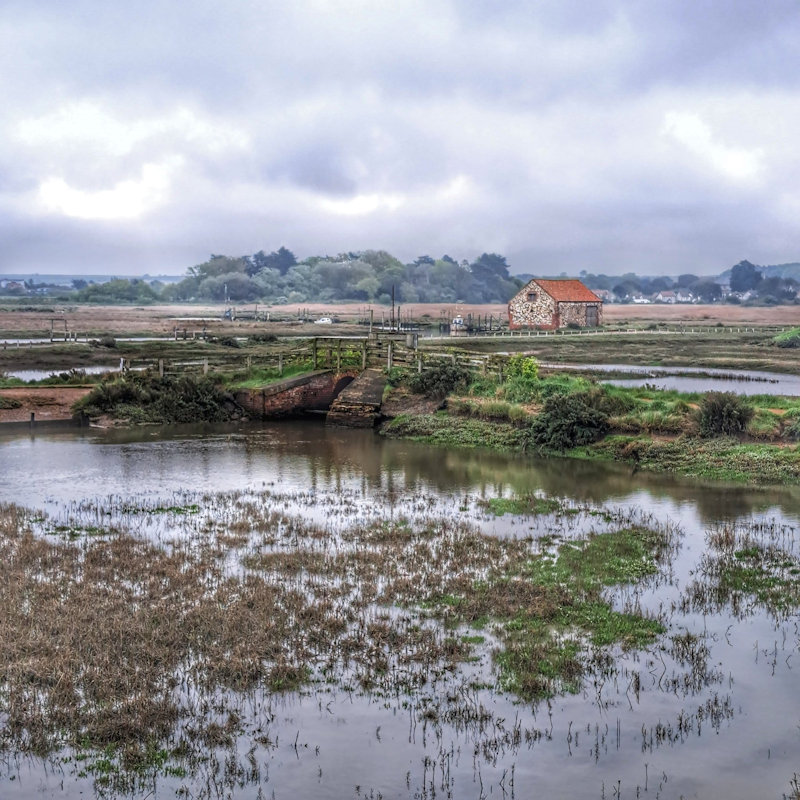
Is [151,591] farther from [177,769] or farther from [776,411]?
[776,411]

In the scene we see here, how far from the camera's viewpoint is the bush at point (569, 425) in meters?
26.3

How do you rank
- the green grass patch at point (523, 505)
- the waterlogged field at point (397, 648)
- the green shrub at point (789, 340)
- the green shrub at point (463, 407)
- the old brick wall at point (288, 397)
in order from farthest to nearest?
1. the green shrub at point (789, 340)
2. the old brick wall at point (288, 397)
3. the green shrub at point (463, 407)
4. the green grass patch at point (523, 505)
5. the waterlogged field at point (397, 648)

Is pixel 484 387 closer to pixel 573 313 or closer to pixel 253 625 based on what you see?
pixel 253 625

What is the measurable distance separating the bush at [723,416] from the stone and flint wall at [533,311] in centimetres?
5974

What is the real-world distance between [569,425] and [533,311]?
60.9 metres

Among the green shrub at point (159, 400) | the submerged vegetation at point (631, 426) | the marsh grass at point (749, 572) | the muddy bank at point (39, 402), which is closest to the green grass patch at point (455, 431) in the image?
the submerged vegetation at point (631, 426)

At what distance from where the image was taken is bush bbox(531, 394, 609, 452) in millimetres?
26266

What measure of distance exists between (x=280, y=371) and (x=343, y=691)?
2736 centimetres

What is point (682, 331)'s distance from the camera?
8638cm

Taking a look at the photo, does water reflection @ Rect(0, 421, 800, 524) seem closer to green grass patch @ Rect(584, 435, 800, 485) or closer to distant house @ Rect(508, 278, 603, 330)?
green grass patch @ Rect(584, 435, 800, 485)

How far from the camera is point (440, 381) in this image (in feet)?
104

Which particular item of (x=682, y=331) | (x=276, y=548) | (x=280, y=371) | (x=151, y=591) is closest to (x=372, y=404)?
(x=280, y=371)

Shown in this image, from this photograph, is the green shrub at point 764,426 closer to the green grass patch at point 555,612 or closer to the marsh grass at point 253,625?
the marsh grass at point 253,625

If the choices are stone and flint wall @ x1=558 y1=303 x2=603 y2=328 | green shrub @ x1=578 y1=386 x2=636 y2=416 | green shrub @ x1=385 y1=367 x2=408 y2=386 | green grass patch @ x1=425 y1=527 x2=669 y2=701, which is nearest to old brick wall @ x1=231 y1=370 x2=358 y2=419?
green shrub @ x1=385 y1=367 x2=408 y2=386
